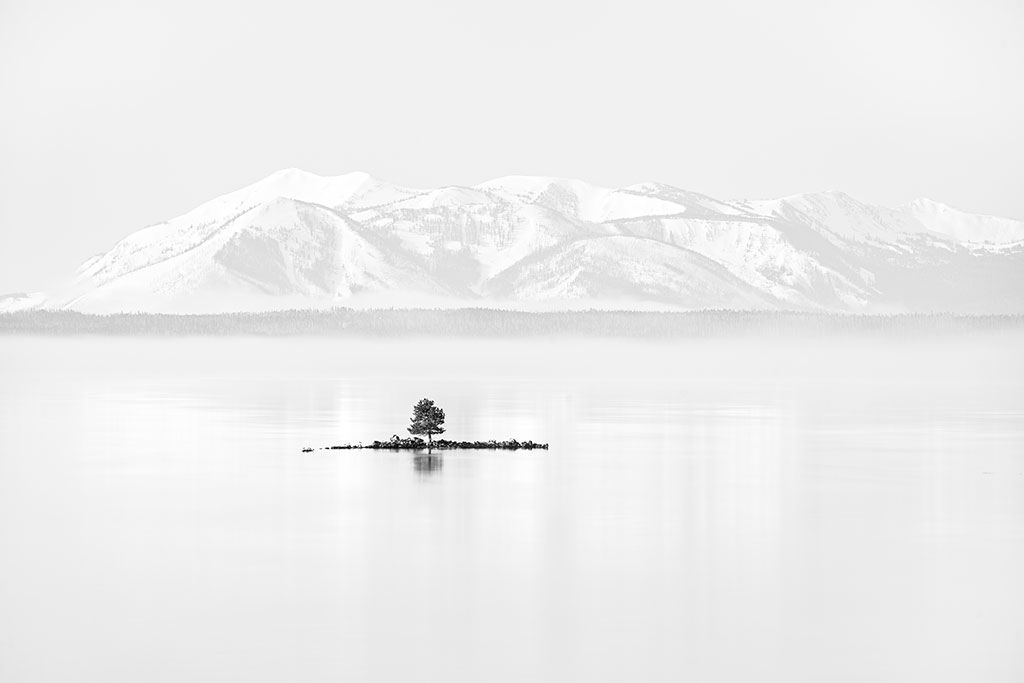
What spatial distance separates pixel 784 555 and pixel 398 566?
1246 cm

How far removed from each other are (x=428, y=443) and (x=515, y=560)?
3550cm

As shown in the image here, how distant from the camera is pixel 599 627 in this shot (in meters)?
37.0

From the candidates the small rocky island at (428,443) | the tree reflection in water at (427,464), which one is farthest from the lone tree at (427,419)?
the tree reflection in water at (427,464)

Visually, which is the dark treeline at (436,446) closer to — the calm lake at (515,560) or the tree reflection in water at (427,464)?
the calm lake at (515,560)

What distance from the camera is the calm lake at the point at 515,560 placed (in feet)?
114

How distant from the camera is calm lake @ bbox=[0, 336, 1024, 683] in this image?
34.6 m

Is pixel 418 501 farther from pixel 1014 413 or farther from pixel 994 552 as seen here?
Answer: pixel 1014 413

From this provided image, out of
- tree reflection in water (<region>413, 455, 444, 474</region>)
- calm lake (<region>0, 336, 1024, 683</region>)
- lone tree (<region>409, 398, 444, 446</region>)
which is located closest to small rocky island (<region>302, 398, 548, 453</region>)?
lone tree (<region>409, 398, 444, 446</region>)

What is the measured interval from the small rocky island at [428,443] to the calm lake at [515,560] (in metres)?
2.13

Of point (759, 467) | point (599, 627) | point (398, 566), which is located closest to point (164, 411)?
point (759, 467)

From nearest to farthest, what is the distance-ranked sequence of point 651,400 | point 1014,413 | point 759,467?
point 759,467, point 1014,413, point 651,400

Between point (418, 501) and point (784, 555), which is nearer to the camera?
point (784, 555)

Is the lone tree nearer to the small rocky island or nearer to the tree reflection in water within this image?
the small rocky island

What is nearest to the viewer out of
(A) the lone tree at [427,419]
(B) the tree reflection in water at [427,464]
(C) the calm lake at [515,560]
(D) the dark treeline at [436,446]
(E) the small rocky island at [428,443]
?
(C) the calm lake at [515,560]
